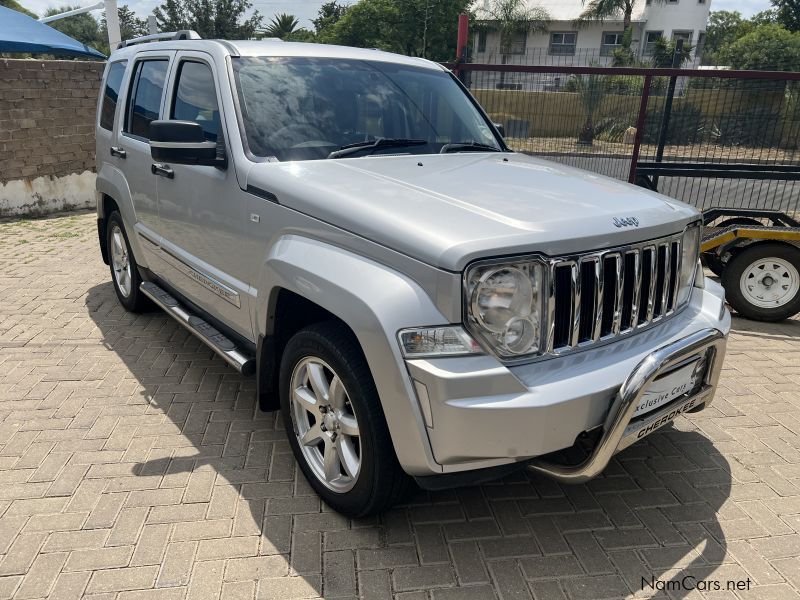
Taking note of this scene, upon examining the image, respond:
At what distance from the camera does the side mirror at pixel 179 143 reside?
10.1 ft

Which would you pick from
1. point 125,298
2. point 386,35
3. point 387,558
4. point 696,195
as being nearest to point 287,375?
point 387,558

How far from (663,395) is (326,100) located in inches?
90.5

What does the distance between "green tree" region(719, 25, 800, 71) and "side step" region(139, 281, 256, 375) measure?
36807 mm

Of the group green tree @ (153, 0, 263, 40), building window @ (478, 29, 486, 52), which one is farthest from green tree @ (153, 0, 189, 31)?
building window @ (478, 29, 486, 52)

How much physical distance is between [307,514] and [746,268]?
4418 millimetres

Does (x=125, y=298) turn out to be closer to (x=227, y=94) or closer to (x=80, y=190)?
(x=227, y=94)

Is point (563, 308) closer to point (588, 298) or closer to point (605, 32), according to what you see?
point (588, 298)

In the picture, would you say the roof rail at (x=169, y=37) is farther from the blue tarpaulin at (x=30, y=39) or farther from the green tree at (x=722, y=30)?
the green tree at (x=722, y=30)

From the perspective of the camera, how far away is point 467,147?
3811 millimetres

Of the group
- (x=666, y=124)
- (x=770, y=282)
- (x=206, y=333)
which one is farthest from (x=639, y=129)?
(x=206, y=333)

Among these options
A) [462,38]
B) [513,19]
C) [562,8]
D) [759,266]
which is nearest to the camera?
[759,266]

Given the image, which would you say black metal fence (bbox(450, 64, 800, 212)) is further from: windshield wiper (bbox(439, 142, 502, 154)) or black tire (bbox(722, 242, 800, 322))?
windshield wiper (bbox(439, 142, 502, 154))

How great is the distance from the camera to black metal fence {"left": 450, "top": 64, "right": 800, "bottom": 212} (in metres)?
6.20

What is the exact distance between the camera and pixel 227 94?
331 centimetres
